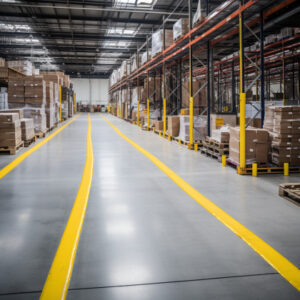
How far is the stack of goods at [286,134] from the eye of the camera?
6.18 metres

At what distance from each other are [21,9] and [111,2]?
4.97 m

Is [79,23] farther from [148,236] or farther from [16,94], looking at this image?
[148,236]

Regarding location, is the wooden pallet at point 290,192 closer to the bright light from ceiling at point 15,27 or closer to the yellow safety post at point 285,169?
the yellow safety post at point 285,169

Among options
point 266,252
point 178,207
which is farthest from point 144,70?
point 266,252

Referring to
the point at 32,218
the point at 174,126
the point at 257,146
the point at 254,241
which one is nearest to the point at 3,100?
the point at 174,126

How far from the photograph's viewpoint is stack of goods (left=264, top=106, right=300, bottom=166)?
6.18 m

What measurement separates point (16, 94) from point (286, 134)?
390 inches

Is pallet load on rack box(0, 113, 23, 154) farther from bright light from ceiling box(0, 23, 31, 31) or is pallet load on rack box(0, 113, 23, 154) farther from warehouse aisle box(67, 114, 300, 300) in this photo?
bright light from ceiling box(0, 23, 31, 31)

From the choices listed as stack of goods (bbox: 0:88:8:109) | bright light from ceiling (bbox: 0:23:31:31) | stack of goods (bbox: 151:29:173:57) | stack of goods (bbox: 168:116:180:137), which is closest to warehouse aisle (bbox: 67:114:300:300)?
stack of goods (bbox: 168:116:180:137)

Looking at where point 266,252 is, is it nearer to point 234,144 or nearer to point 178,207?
point 178,207

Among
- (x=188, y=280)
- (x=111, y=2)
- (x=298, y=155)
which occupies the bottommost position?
(x=188, y=280)

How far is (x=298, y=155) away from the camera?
629 centimetres

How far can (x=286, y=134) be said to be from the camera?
20.4 feet

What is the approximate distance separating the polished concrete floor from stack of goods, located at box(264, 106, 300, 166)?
0.45m
